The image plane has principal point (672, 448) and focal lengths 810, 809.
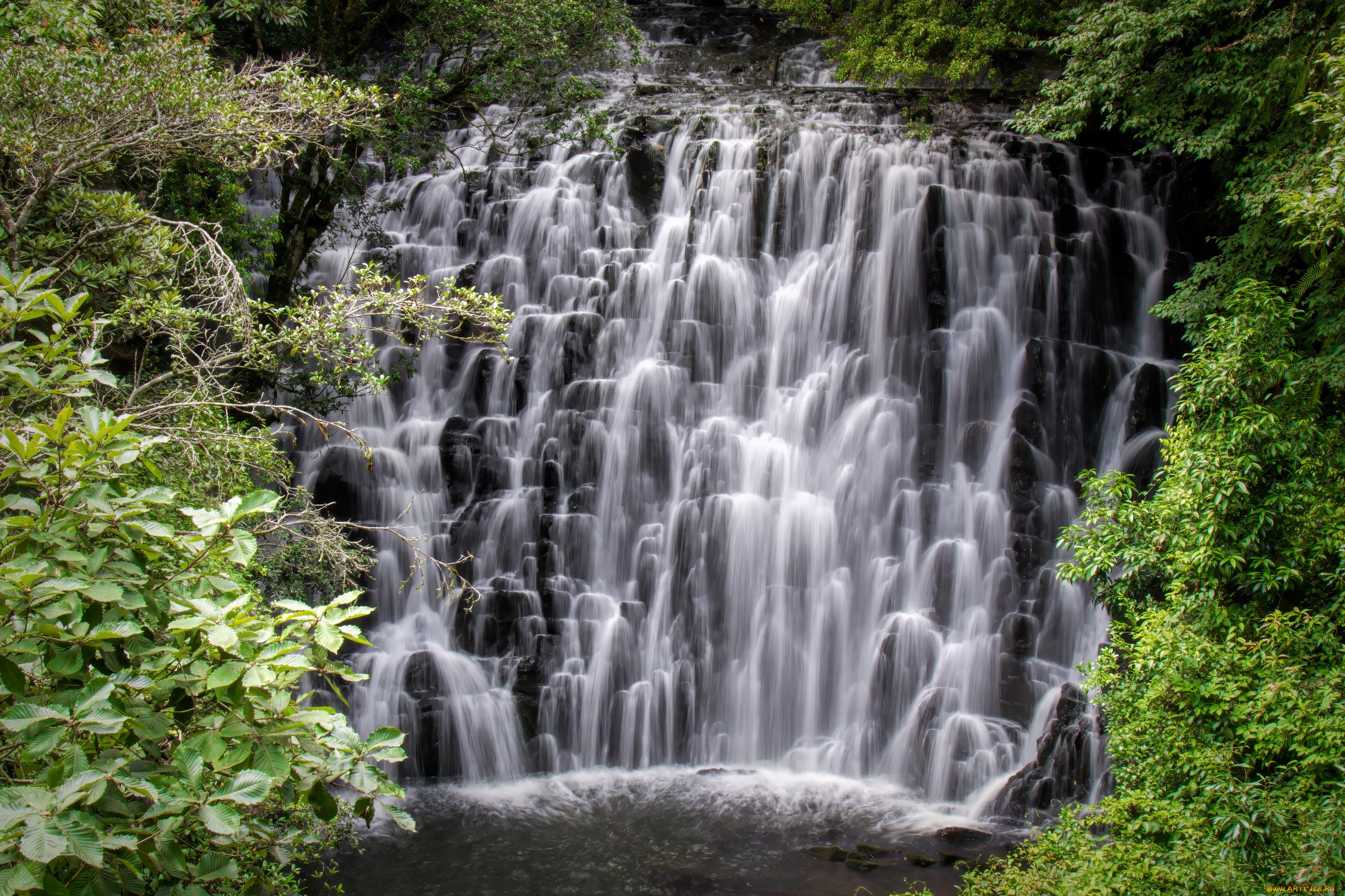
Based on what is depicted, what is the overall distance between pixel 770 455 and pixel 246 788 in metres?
11.1

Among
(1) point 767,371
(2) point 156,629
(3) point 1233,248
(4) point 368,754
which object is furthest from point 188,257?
(3) point 1233,248

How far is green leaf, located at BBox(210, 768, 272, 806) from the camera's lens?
3.39 meters

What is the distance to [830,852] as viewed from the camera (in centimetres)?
948

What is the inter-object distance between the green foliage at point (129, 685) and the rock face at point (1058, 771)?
29.1ft

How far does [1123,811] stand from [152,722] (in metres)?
7.65

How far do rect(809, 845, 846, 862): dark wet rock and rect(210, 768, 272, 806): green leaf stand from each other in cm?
763

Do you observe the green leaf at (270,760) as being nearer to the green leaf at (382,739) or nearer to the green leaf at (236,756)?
the green leaf at (236,756)

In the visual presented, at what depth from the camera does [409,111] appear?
1365 centimetres

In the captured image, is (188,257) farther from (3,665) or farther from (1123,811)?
(1123,811)

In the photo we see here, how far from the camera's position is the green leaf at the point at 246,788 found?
339 cm

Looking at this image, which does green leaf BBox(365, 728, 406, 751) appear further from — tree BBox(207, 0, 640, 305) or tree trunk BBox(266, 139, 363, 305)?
tree trunk BBox(266, 139, 363, 305)

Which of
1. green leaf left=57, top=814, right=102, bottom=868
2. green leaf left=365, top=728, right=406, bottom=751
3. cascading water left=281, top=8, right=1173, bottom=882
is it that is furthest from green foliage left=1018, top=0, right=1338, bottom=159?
green leaf left=57, top=814, right=102, bottom=868

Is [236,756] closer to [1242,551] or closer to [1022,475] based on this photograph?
[1242,551]

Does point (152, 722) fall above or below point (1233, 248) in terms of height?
below
